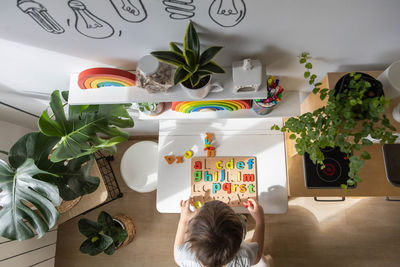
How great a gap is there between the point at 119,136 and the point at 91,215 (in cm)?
140

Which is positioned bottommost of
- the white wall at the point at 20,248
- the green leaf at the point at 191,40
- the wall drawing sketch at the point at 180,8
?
the white wall at the point at 20,248

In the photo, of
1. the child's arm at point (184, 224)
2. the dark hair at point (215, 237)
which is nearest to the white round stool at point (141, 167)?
the child's arm at point (184, 224)

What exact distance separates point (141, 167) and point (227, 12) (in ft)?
4.56

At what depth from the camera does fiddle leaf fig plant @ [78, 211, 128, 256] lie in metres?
1.64

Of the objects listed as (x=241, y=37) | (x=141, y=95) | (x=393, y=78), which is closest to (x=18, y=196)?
(x=141, y=95)

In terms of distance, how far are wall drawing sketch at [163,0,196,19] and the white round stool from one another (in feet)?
4.09

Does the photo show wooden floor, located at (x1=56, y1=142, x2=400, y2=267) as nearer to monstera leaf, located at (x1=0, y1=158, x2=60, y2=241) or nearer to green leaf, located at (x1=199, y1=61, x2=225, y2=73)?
monstera leaf, located at (x1=0, y1=158, x2=60, y2=241)

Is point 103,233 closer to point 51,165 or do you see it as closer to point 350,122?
point 51,165

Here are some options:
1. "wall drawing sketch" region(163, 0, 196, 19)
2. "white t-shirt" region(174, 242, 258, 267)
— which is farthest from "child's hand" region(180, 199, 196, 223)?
"wall drawing sketch" region(163, 0, 196, 19)

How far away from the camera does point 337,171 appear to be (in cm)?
129

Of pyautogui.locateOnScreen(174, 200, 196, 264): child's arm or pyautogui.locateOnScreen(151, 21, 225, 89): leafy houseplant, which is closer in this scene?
pyautogui.locateOnScreen(151, 21, 225, 89): leafy houseplant

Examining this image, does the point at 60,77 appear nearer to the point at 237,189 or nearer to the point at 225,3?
the point at 225,3

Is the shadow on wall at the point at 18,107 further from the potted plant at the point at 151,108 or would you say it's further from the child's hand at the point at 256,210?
the child's hand at the point at 256,210

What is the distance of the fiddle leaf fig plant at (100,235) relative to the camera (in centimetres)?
164
